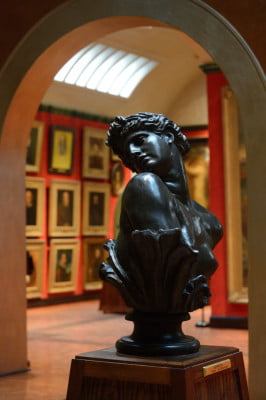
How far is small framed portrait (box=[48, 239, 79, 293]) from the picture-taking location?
16.8 meters

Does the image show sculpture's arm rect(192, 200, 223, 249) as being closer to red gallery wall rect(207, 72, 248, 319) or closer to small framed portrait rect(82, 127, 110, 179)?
red gallery wall rect(207, 72, 248, 319)

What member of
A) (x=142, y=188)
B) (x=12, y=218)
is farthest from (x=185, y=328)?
(x=142, y=188)

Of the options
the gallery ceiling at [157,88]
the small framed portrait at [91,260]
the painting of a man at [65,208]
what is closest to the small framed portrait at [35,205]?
the painting of a man at [65,208]

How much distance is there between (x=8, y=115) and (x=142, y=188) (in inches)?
182

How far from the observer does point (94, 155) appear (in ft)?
59.2

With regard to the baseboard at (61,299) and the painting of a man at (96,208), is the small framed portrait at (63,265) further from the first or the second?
the painting of a man at (96,208)

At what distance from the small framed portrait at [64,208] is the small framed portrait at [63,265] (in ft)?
0.85

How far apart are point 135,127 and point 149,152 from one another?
0.19m

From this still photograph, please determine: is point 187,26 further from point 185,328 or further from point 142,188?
point 185,328

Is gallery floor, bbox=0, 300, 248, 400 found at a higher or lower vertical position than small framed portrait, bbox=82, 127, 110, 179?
lower

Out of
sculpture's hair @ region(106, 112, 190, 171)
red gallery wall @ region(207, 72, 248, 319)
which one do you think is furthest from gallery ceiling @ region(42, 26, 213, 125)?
sculpture's hair @ region(106, 112, 190, 171)

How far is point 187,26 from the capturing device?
688 cm

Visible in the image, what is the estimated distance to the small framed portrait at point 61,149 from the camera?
55.4 feet

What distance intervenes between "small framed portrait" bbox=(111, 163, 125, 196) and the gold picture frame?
6076mm
